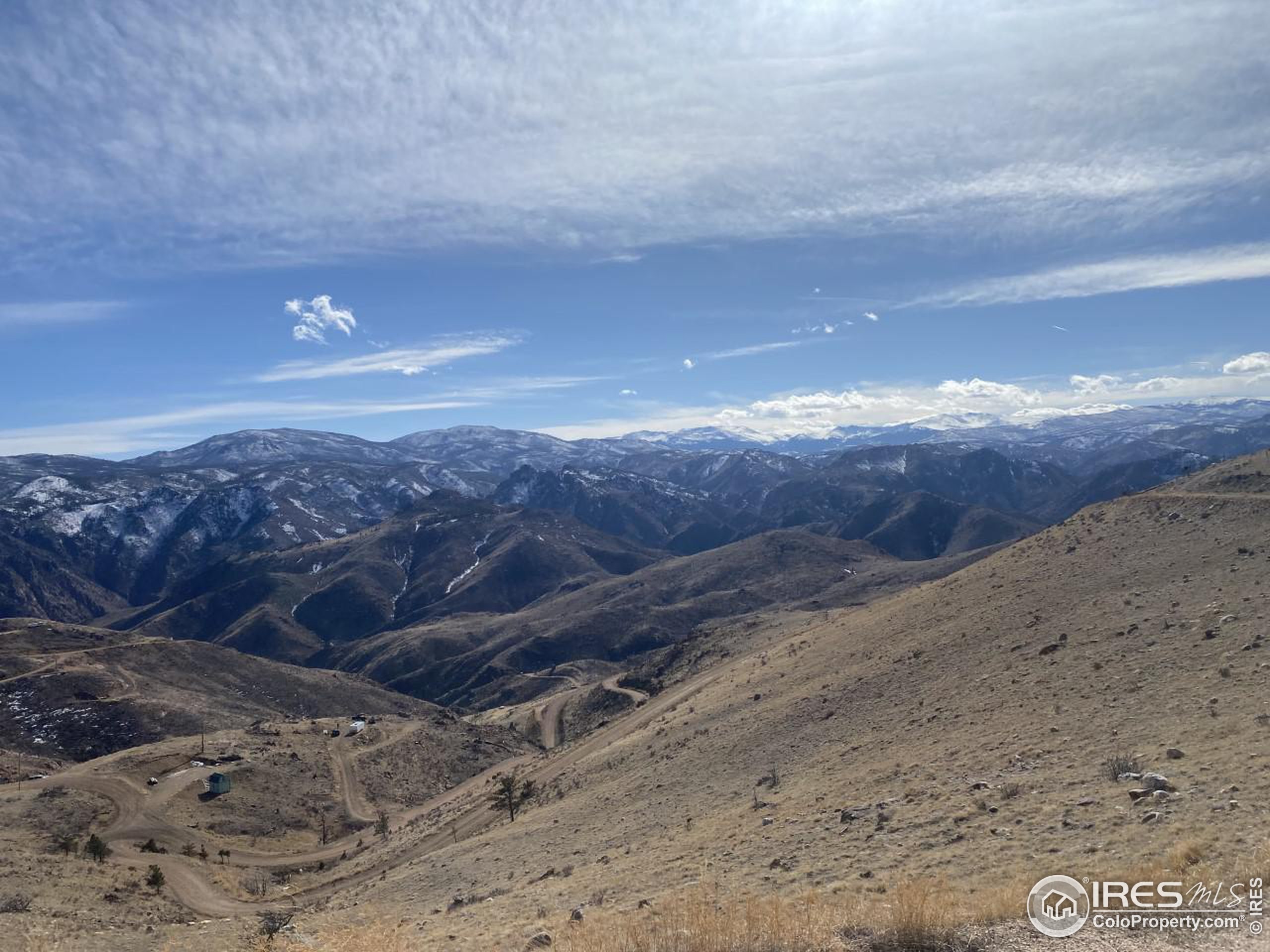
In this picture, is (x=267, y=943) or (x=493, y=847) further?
(x=493, y=847)

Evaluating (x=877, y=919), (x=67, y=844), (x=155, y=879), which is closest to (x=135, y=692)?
(x=67, y=844)

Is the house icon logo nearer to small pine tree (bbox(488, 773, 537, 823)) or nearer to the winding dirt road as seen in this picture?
the winding dirt road

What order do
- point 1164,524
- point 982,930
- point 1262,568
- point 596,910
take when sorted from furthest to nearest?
point 1164,524
point 1262,568
point 596,910
point 982,930

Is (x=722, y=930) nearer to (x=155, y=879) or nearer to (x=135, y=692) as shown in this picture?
(x=155, y=879)

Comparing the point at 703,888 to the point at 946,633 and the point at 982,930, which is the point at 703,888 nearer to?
the point at 982,930

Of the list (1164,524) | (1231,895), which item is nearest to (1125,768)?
(1231,895)

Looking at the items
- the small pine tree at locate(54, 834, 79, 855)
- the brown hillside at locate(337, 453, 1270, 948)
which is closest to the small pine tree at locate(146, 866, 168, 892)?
the small pine tree at locate(54, 834, 79, 855)

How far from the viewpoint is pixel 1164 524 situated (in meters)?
45.7

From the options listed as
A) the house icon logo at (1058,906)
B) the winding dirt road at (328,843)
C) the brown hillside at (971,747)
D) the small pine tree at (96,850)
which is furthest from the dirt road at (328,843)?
the house icon logo at (1058,906)

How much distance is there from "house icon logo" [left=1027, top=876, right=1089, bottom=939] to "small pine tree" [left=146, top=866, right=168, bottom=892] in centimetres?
3874

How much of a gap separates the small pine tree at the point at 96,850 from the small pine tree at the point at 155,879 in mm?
2379

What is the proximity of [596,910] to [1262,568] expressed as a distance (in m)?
34.4

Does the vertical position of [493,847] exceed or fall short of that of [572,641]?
it exceeds it

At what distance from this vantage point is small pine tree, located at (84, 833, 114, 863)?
1512 inches
